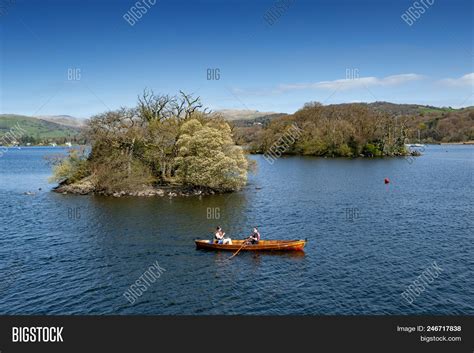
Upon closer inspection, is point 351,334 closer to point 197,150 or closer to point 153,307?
point 153,307

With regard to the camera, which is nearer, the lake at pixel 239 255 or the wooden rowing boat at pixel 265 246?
the lake at pixel 239 255

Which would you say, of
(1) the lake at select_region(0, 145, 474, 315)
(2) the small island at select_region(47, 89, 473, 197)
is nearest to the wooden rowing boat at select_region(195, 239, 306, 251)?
(1) the lake at select_region(0, 145, 474, 315)

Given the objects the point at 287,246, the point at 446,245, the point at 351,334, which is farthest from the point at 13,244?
the point at 446,245

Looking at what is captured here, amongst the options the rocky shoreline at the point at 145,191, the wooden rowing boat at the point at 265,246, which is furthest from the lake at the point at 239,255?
the rocky shoreline at the point at 145,191

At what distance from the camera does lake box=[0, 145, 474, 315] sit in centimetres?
2884

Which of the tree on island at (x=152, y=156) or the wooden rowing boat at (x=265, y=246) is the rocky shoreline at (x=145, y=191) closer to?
the tree on island at (x=152, y=156)

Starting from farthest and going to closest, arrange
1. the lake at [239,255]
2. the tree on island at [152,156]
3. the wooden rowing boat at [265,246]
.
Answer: the tree on island at [152,156] → the wooden rowing boat at [265,246] → the lake at [239,255]

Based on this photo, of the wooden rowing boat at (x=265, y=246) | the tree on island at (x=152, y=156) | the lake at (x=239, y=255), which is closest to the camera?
the lake at (x=239, y=255)

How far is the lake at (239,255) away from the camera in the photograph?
94.6 feet

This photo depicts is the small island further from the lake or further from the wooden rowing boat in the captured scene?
the wooden rowing boat

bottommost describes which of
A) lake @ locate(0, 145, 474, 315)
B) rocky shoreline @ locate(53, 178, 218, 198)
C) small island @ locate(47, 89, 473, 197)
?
lake @ locate(0, 145, 474, 315)

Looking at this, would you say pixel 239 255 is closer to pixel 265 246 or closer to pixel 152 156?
pixel 265 246

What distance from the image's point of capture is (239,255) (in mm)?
39250

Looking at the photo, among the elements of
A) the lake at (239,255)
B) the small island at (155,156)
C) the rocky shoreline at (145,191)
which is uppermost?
the small island at (155,156)
